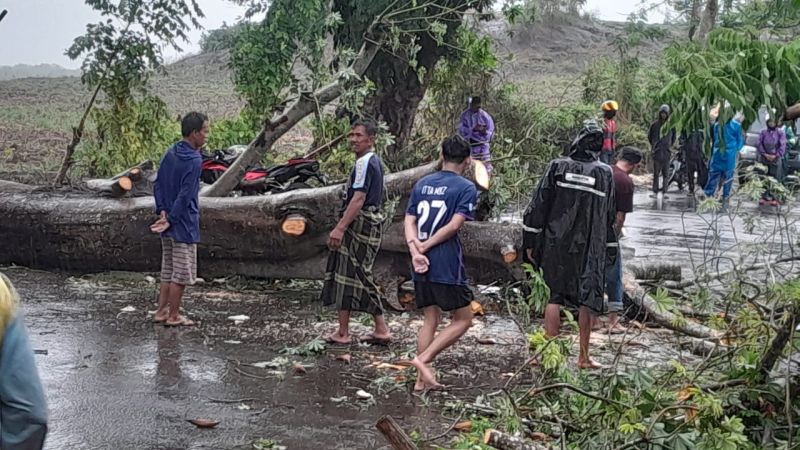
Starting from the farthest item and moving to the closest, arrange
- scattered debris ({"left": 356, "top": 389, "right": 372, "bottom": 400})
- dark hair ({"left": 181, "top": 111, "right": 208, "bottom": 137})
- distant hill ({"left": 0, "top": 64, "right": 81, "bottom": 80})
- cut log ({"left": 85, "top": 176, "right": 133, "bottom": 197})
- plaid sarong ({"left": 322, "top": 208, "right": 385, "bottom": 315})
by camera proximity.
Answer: distant hill ({"left": 0, "top": 64, "right": 81, "bottom": 80}) → cut log ({"left": 85, "top": 176, "right": 133, "bottom": 197}) → dark hair ({"left": 181, "top": 111, "right": 208, "bottom": 137}) → plaid sarong ({"left": 322, "top": 208, "right": 385, "bottom": 315}) → scattered debris ({"left": 356, "top": 389, "right": 372, "bottom": 400})

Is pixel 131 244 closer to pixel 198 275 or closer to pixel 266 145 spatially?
pixel 198 275

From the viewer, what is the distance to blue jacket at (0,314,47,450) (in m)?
1.90

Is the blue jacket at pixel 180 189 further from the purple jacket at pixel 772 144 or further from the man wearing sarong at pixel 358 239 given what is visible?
the purple jacket at pixel 772 144

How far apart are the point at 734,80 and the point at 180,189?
4816 mm

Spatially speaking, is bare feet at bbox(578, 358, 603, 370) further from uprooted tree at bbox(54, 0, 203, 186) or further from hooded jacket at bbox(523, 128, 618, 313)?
uprooted tree at bbox(54, 0, 203, 186)

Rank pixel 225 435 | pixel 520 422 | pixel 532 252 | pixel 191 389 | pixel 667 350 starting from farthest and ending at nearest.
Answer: pixel 667 350, pixel 532 252, pixel 191 389, pixel 225 435, pixel 520 422

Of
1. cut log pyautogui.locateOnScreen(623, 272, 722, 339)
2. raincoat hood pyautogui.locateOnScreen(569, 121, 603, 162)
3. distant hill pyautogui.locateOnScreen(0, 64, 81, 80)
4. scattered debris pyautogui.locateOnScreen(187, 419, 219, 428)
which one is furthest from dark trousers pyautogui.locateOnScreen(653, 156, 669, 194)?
distant hill pyautogui.locateOnScreen(0, 64, 81, 80)

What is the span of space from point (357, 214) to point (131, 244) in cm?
329

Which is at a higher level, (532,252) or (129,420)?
(532,252)

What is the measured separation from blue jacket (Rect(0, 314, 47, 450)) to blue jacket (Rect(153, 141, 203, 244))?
517cm

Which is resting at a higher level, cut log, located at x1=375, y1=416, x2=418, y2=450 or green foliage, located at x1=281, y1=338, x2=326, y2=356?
cut log, located at x1=375, y1=416, x2=418, y2=450

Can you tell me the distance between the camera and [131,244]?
889 cm

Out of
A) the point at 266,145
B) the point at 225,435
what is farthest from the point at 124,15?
the point at 225,435

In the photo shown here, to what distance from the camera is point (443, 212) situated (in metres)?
5.71
